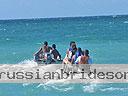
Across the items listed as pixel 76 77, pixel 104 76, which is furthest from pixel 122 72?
pixel 76 77

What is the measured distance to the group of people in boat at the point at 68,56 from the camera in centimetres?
1933

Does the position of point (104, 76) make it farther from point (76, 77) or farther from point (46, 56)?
point (46, 56)

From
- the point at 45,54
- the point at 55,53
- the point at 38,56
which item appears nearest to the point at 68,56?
the point at 55,53

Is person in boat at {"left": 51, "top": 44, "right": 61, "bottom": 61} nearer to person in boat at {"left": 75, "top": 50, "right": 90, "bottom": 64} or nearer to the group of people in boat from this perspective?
the group of people in boat

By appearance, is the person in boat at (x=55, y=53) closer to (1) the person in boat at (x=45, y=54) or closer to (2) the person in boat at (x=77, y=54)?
(1) the person in boat at (x=45, y=54)

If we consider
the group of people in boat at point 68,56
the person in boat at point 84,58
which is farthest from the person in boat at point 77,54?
the person in boat at point 84,58

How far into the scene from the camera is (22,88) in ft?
64.6

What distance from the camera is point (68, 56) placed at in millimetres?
20734

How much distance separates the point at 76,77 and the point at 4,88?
10.1 ft

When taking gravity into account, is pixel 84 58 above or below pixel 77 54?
below

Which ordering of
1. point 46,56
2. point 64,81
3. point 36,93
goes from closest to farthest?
point 36,93 < point 64,81 < point 46,56

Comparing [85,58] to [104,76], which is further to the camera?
[104,76]

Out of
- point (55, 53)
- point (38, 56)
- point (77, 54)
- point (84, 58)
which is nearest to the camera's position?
point (84, 58)

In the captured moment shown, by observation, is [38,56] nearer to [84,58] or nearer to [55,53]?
[55,53]
